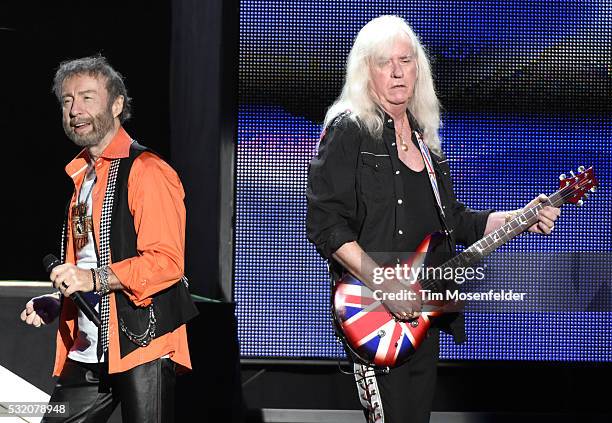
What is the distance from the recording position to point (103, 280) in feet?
9.41

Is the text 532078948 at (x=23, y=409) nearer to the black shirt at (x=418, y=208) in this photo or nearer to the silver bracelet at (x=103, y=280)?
the silver bracelet at (x=103, y=280)

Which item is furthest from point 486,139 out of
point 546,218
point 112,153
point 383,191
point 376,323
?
point 112,153

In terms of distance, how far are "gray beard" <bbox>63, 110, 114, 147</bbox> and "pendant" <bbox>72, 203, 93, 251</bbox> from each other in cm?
20

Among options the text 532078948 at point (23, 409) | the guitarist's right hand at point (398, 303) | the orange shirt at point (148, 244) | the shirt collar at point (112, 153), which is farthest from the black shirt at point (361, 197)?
the text 532078948 at point (23, 409)

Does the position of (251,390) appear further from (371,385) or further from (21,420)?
(371,385)

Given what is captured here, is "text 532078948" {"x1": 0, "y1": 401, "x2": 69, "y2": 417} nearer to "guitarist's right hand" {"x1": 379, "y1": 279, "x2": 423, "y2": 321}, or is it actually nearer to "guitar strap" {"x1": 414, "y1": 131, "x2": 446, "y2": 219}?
"guitarist's right hand" {"x1": 379, "y1": 279, "x2": 423, "y2": 321}

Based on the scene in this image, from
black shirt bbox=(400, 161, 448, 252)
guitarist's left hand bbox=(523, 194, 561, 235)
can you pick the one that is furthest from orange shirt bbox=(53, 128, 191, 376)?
guitarist's left hand bbox=(523, 194, 561, 235)

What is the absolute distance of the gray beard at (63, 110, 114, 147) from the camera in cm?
311

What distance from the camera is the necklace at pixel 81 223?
302 cm

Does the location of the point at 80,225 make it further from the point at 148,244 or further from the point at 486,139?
the point at 486,139

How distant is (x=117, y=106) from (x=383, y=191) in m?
0.90

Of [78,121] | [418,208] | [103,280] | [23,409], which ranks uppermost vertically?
[78,121]

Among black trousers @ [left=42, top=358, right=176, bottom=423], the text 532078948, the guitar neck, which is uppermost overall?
the guitar neck

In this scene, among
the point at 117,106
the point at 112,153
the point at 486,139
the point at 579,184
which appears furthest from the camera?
the point at 486,139
